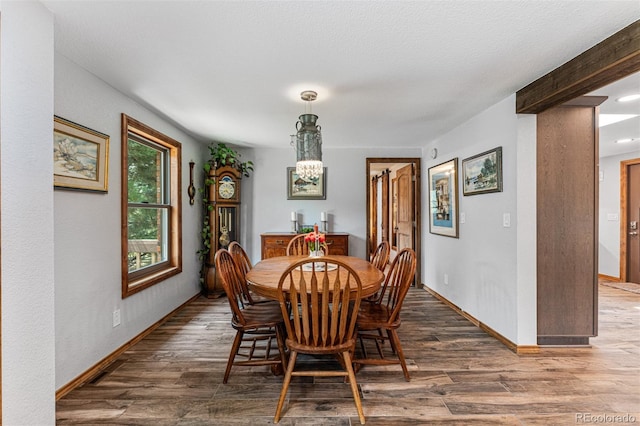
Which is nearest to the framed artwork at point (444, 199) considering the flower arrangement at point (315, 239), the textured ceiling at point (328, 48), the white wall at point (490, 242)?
the white wall at point (490, 242)

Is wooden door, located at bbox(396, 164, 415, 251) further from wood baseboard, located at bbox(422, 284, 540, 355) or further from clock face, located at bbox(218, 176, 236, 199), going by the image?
clock face, located at bbox(218, 176, 236, 199)

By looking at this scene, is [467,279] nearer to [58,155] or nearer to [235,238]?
[235,238]

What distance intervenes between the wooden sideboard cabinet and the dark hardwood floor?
5.12ft

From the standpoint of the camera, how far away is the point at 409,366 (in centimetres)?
229

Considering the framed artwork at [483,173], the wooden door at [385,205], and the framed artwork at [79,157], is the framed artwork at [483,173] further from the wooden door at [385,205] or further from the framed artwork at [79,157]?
the framed artwork at [79,157]

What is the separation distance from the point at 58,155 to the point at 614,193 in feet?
24.0

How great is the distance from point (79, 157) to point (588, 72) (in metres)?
3.37

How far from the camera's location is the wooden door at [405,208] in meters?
4.73

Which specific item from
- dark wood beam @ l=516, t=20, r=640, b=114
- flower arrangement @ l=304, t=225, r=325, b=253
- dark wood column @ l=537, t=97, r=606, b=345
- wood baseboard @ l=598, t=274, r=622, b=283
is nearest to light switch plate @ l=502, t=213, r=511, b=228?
dark wood column @ l=537, t=97, r=606, b=345

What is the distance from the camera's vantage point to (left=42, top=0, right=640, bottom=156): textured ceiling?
4.88 ft

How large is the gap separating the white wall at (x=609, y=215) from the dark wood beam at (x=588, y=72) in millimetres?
4131

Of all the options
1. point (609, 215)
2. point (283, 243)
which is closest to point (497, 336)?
point (283, 243)

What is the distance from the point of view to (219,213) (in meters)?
4.25

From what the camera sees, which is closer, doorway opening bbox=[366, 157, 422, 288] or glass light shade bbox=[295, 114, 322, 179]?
glass light shade bbox=[295, 114, 322, 179]
